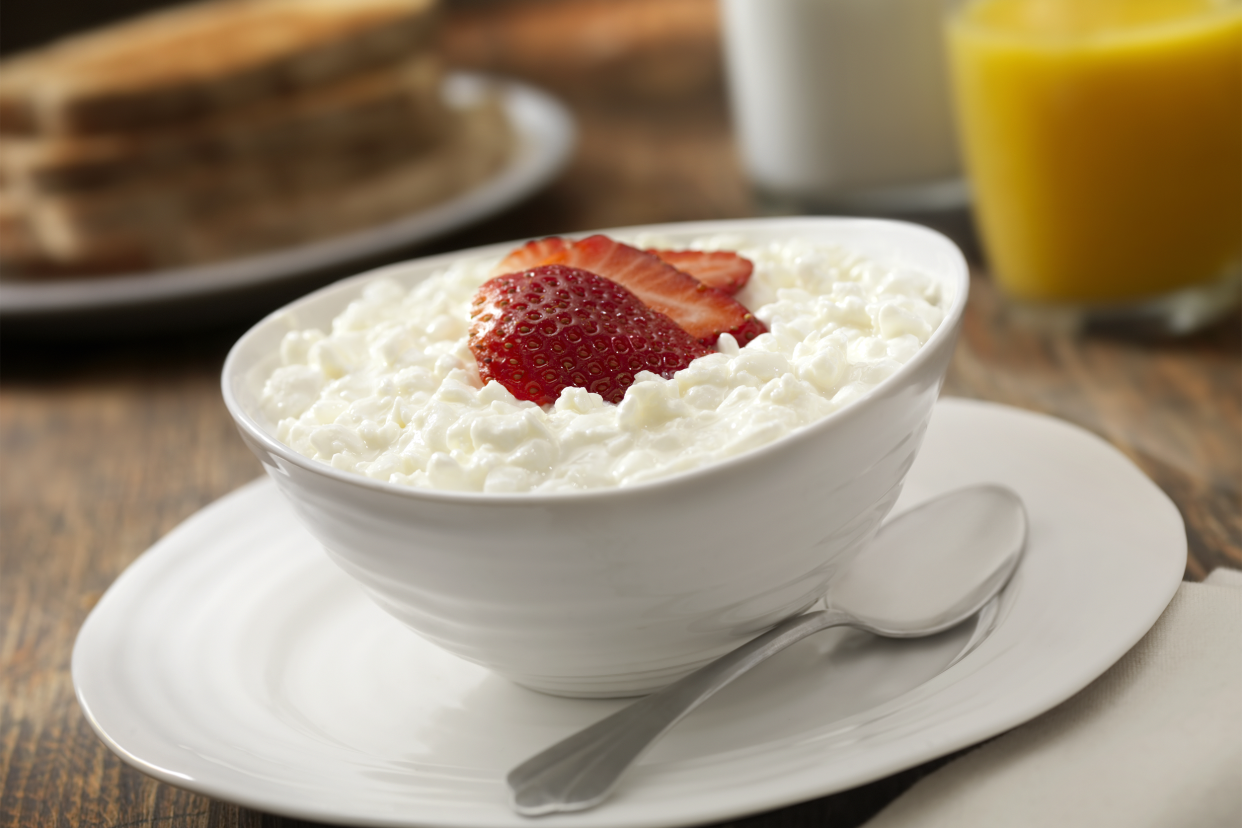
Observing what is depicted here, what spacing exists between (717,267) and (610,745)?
376 mm

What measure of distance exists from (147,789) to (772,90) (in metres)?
1.28

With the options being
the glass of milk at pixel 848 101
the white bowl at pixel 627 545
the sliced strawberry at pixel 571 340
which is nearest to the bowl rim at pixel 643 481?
the white bowl at pixel 627 545

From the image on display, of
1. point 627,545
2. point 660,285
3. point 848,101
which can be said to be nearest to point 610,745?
point 627,545

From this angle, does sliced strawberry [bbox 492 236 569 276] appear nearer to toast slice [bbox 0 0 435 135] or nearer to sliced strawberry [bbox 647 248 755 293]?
sliced strawberry [bbox 647 248 755 293]

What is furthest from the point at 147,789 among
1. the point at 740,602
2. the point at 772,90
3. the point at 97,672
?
the point at 772,90

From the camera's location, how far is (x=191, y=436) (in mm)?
1490

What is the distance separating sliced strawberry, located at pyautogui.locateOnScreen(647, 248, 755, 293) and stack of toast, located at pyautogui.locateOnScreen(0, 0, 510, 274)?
3.81ft

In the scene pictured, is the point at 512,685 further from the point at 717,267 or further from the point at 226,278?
the point at 226,278

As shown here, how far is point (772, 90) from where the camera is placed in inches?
69.5

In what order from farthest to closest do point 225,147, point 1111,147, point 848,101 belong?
point 225,147 → point 848,101 → point 1111,147

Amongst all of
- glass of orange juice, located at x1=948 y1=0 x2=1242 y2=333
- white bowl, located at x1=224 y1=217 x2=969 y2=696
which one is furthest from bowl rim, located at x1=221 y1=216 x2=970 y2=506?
glass of orange juice, located at x1=948 y1=0 x2=1242 y2=333

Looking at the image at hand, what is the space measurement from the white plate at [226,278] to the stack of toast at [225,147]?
0.05 metres

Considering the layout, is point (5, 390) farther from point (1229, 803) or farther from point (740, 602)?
point (1229, 803)

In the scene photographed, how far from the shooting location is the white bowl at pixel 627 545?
66 centimetres
